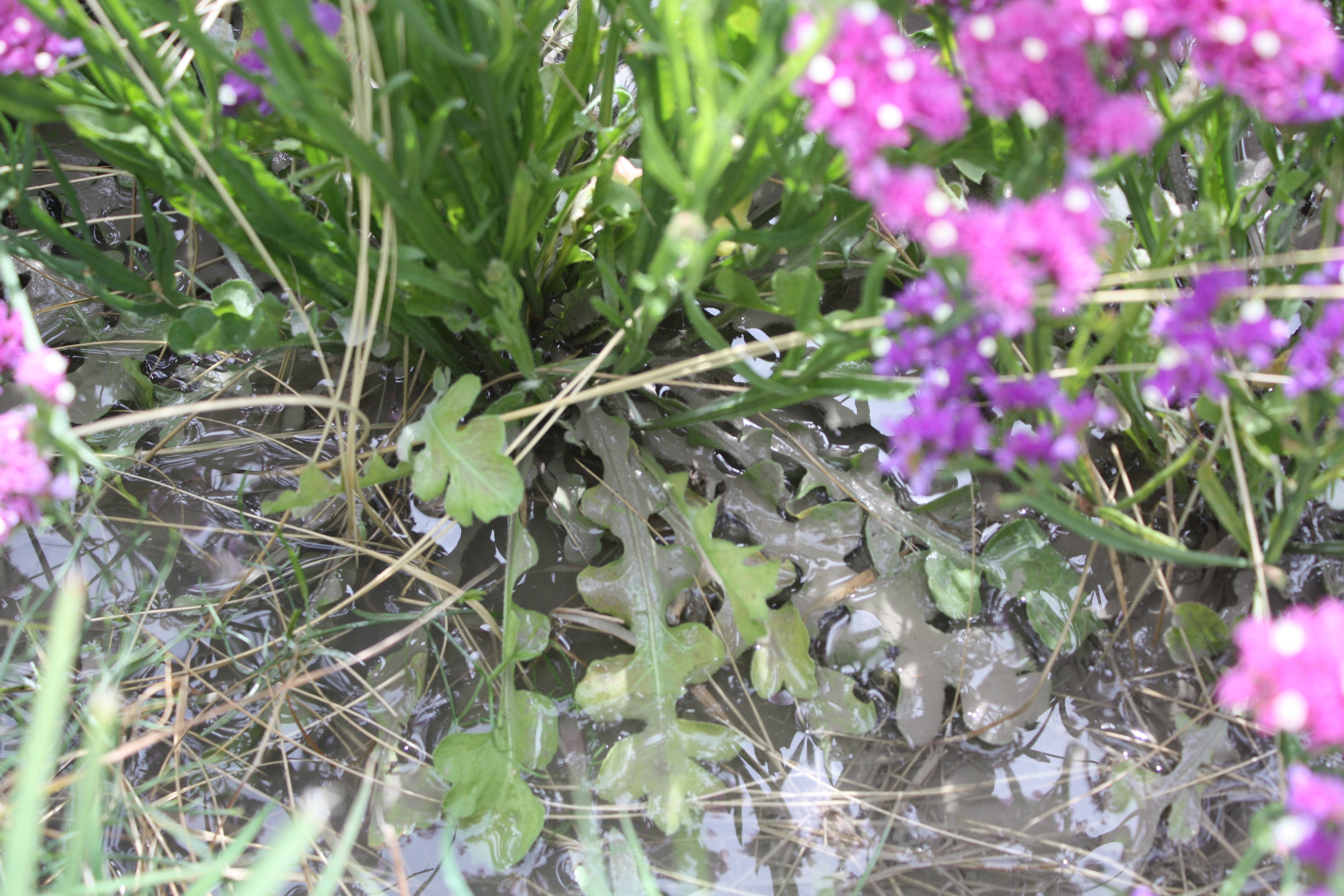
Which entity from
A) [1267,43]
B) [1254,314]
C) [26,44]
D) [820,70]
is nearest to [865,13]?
[820,70]

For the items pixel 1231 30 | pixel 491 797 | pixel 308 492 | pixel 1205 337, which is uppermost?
pixel 1231 30

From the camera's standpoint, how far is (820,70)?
0.66 m

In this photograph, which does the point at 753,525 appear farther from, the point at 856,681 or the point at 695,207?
the point at 695,207

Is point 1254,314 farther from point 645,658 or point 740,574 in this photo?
point 645,658

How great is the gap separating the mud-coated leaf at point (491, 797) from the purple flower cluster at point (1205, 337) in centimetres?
83

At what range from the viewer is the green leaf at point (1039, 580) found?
1.20 metres

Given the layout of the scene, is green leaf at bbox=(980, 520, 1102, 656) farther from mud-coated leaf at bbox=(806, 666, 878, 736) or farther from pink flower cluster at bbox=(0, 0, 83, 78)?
pink flower cluster at bbox=(0, 0, 83, 78)

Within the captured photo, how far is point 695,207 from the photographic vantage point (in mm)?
722

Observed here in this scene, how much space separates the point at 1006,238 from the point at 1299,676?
1.16 ft

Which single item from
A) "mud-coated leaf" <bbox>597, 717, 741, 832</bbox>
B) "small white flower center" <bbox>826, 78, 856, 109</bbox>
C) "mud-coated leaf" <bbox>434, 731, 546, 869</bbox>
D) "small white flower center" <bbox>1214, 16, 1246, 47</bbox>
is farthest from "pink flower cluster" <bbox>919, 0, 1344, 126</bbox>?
"mud-coated leaf" <bbox>434, 731, 546, 869</bbox>

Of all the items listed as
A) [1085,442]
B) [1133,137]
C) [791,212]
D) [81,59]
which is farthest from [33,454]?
[1085,442]

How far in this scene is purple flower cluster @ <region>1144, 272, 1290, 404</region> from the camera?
714mm

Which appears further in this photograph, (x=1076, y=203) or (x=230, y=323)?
(x=230, y=323)

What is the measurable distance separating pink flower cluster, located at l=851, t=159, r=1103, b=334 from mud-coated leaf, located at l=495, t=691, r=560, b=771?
30.3 inches
